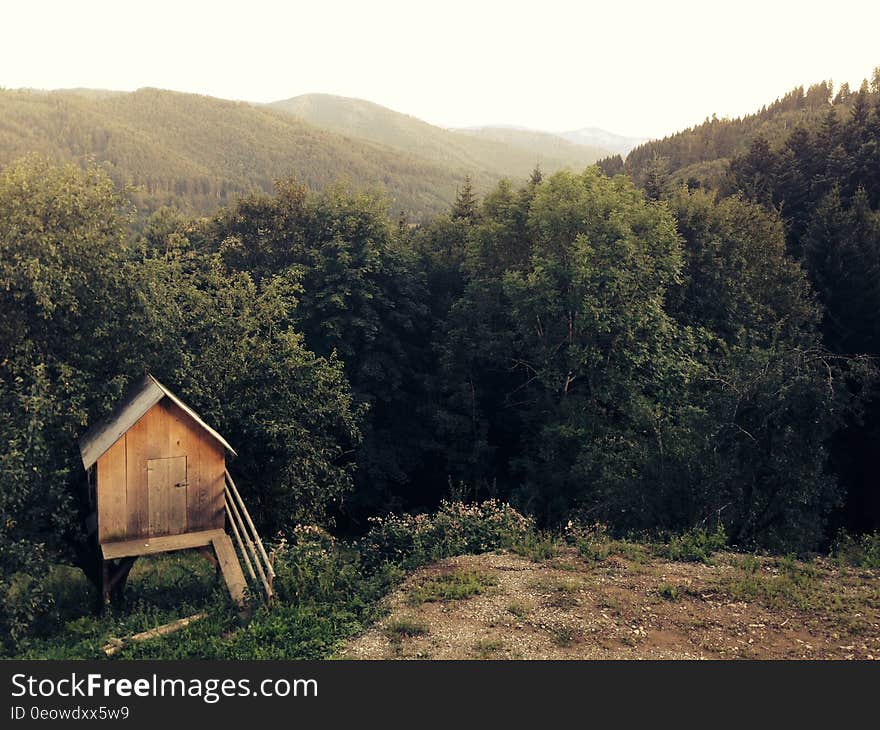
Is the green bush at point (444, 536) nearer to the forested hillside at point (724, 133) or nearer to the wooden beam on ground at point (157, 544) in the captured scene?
the wooden beam on ground at point (157, 544)

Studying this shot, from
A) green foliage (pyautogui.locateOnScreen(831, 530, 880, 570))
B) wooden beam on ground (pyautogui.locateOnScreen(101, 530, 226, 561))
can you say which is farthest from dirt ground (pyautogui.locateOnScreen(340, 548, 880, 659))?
wooden beam on ground (pyautogui.locateOnScreen(101, 530, 226, 561))

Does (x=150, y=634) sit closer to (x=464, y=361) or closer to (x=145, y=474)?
(x=145, y=474)

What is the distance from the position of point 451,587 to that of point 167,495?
25.7ft

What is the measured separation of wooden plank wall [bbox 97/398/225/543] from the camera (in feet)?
50.0

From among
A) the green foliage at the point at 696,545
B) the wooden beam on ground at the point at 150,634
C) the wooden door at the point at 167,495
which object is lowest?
the wooden beam on ground at the point at 150,634

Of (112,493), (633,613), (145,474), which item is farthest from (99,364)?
(633,613)

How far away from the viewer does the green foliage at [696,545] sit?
13.4 metres

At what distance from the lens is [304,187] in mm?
36969

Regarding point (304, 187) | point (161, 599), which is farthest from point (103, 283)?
point (304, 187)

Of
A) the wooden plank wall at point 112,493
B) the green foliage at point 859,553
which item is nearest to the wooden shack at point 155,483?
the wooden plank wall at point 112,493

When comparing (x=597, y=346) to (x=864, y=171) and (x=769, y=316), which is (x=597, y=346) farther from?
(x=864, y=171)

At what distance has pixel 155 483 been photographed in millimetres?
15711

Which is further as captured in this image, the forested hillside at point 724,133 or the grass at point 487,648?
the forested hillside at point 724,133

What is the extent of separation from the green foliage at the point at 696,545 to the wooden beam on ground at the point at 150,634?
31.1ft
